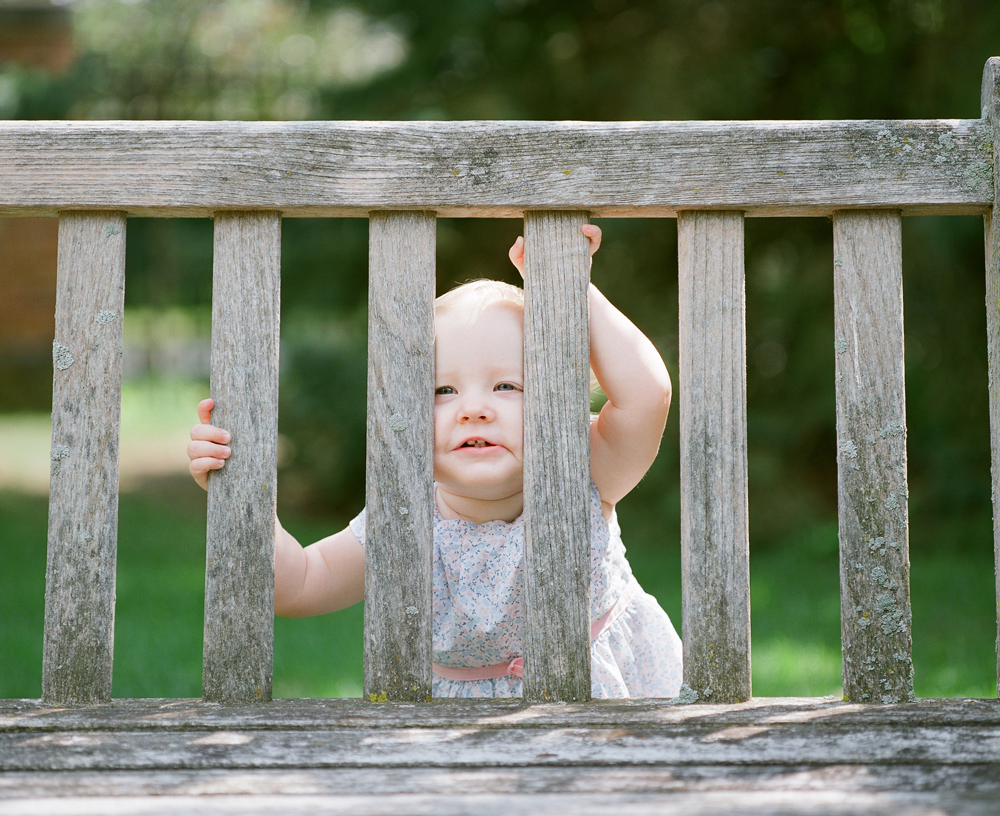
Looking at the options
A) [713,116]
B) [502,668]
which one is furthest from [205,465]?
[713,116]

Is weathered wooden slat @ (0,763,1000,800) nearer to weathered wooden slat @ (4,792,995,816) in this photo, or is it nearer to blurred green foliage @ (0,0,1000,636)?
weathered wooden slat @ (4,792,995,816)

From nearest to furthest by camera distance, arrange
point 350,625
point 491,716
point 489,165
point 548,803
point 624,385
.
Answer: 1. point 548,803
2. point 491,716
3. point 489,165
4. point 624,385
5. point 350,625

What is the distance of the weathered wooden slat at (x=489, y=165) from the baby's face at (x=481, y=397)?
294mm

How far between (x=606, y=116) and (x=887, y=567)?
198 inches

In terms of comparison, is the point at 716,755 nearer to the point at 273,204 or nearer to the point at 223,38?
the point at 273,204

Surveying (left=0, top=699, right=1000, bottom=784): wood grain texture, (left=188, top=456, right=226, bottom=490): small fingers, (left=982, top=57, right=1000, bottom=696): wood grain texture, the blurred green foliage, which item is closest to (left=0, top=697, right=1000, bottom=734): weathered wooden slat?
(left=0, top=699, right=1000, bottom=784): wood grain texture

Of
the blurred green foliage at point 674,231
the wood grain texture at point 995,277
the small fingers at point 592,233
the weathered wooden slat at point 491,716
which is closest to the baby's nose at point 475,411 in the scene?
the small fingers at point 592,233

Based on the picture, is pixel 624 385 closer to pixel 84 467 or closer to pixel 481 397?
pixel 481 397

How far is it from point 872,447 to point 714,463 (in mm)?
227

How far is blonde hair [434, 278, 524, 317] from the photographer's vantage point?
1677 millimetres

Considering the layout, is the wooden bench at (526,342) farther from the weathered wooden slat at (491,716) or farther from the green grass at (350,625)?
the green grass at (350,625)

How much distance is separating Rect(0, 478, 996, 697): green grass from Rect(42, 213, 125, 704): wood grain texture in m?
1.71

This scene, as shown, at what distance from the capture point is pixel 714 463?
4.60 feet

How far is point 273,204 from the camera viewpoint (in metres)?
1.40
